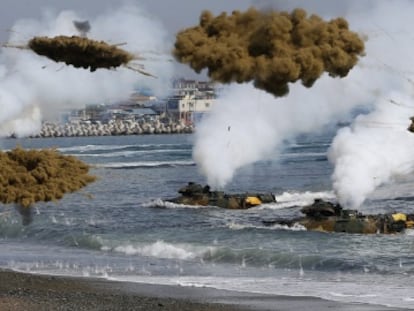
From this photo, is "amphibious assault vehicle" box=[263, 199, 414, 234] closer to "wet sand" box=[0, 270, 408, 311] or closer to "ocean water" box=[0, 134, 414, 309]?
"ocean water" box=[0, 134, 414, 309]

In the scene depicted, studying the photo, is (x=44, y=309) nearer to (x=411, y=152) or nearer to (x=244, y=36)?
(x=244, y=36)

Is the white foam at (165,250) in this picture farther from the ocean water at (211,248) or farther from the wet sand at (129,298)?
the wet sand at (129,298)

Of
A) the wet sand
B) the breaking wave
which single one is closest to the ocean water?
the wet sand

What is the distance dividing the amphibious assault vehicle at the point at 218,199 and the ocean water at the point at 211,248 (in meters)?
0.64

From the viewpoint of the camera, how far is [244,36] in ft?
39.8

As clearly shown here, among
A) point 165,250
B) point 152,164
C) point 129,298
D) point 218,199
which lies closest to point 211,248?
point 165,250

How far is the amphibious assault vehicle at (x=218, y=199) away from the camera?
54.9 meters

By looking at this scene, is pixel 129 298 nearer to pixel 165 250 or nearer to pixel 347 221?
pixel 165 250

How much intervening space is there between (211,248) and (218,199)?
18712mm

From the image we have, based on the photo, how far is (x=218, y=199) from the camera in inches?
2184

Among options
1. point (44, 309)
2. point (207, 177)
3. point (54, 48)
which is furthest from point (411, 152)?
point (54, 48)

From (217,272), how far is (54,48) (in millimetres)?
18030

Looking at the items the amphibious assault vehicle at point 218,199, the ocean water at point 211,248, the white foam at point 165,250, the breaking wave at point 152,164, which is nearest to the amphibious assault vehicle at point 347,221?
the ocean water at point 211,248

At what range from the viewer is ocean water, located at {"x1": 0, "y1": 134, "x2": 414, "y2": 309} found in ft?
92.4
